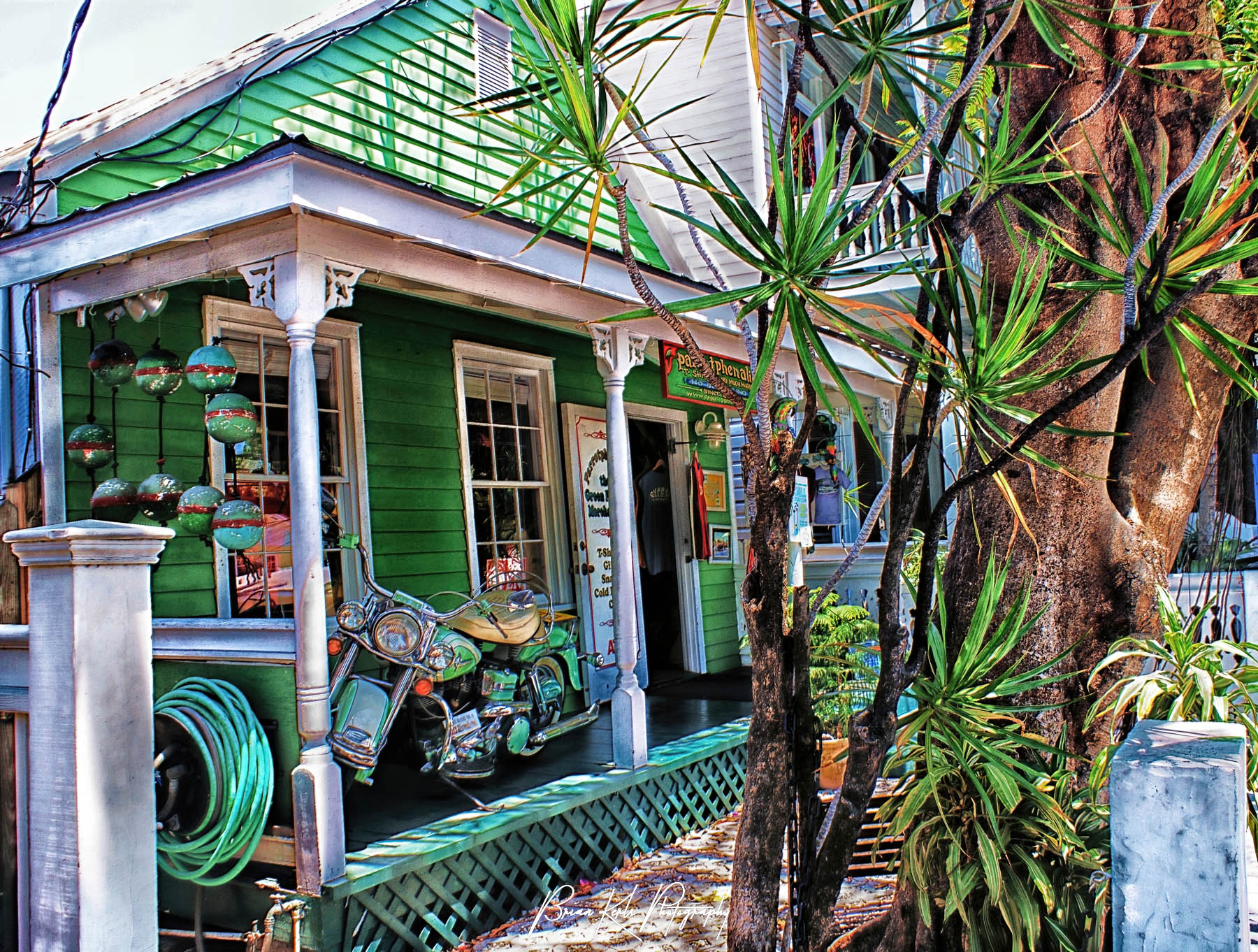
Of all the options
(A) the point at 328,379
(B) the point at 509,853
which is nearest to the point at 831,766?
(B) the point at 509,853

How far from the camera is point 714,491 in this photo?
33.4ft

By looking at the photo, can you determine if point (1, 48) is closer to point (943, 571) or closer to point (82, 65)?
point (82, 65)

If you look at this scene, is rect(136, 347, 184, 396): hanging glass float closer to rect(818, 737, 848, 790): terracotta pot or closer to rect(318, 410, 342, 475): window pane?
rect(318, 410, 342, 475): window pane

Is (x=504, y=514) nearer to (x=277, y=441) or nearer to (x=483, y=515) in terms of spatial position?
(x=483, y=515)

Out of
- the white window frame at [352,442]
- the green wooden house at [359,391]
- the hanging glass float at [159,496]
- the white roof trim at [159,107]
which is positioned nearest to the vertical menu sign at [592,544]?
the green wooden house at [359,391]

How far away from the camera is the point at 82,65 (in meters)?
8.22

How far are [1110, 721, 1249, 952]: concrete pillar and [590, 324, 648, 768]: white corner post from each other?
13.1 ft

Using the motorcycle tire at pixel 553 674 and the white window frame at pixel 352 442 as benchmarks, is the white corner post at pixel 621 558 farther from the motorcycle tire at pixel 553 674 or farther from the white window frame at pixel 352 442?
the white window frame at pixel 352 442

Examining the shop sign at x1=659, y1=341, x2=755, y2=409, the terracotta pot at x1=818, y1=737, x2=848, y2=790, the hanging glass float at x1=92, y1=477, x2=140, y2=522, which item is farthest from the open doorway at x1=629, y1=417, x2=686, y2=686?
the hanging glass float at x1=92, y1=477, x2=140, y2=522

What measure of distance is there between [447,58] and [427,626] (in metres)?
4.63

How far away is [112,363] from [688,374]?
453cm

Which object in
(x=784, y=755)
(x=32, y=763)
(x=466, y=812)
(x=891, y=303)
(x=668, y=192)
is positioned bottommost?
(x=466, y=812)

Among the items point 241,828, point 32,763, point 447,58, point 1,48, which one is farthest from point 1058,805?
point 1,48

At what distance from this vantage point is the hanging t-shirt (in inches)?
378
